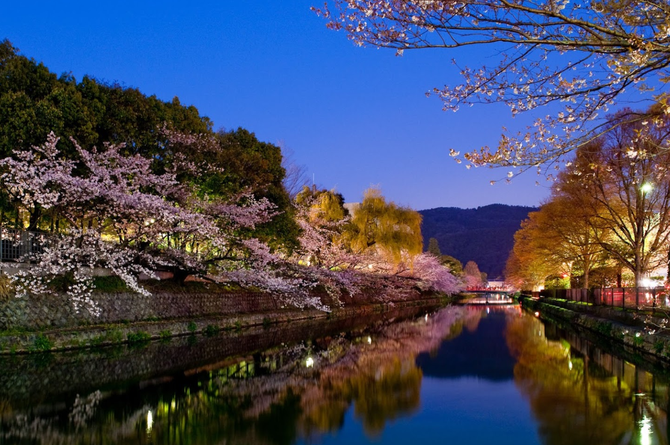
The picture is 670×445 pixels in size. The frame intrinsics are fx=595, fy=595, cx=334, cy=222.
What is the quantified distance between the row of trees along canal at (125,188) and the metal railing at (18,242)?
21 centimetres

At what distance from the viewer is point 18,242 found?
17719mm

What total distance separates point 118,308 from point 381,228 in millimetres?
22267

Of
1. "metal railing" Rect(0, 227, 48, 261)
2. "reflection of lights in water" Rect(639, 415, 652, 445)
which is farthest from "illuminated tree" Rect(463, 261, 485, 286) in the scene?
"reflection of lights in water" Rect(639, 415, 652, 445)

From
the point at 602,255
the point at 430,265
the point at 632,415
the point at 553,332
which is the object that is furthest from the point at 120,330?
the point at 430,265

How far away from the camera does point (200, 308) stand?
24.5 metres

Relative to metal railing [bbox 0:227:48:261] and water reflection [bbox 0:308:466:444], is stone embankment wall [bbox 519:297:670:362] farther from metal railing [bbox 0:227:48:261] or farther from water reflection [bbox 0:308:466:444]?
metal railing [bbox 0:227:48:261]

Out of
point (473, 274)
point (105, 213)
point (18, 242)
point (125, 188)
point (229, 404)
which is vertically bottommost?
point (229, 404)

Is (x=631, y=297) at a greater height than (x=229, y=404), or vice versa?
(x=631, y=297)

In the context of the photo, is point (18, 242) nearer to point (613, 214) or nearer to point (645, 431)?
point (645, 431)

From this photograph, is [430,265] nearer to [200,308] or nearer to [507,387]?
[200,308]

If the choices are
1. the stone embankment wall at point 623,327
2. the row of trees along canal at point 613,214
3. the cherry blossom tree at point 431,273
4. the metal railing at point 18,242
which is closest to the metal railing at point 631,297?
the stone embankment wall at point 623,327

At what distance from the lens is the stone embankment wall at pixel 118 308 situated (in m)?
16.1

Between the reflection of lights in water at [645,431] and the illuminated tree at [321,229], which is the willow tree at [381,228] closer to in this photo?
the illuminated tree at [321,229]

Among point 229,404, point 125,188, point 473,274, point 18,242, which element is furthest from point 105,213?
point 473,274
